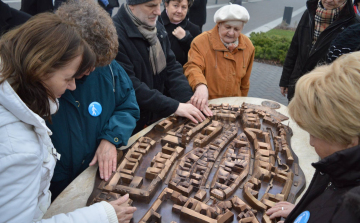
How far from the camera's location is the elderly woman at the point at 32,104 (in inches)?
40.5

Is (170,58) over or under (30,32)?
under

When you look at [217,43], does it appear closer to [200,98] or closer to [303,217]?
[200,98]

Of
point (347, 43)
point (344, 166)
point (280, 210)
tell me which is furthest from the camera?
point (347, 43)

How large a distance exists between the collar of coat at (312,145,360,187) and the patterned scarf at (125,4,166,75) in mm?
1856

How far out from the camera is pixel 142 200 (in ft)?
5.29

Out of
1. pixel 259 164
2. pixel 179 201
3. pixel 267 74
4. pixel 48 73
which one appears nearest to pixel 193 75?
pixel 259 164

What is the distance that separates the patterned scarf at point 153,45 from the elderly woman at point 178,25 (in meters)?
1.06

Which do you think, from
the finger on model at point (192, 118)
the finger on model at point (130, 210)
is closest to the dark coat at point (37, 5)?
the finger on model at point (192, 118)

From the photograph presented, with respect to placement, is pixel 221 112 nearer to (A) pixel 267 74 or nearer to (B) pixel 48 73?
(B) pixel 48 73

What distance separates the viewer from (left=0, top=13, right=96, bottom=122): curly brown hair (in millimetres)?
1119

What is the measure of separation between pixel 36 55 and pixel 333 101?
45.1 inches

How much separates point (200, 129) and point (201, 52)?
1120 mm

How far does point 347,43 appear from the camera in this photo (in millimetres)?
1996

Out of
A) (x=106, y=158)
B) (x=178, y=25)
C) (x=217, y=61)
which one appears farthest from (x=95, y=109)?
(x=178, y=25)
